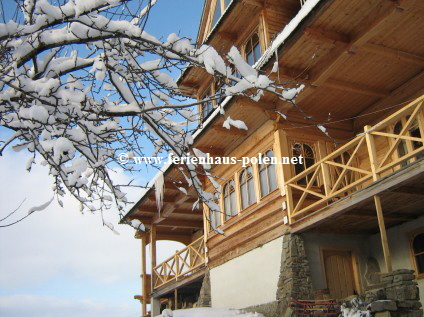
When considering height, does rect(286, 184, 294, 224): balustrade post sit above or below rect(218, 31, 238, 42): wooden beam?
below

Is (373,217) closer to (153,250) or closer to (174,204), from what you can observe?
(174,204)

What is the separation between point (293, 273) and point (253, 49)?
7.22 metres

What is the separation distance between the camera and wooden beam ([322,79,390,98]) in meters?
12.0

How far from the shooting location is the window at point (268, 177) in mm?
12871

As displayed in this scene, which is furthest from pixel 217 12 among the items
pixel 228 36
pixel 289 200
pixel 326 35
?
pixel 289 200

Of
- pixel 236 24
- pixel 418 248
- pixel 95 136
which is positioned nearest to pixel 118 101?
pixel 95 136

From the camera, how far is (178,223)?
75.2 feet

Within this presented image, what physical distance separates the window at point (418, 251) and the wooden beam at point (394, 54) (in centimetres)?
392

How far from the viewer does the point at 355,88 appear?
12242 mm

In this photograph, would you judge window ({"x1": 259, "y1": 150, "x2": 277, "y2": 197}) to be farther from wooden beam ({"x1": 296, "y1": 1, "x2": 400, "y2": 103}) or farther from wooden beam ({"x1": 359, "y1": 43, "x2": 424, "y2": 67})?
wooden beam ({"x1": 359, "y1": 43, "x2": 424, "y2": 67})

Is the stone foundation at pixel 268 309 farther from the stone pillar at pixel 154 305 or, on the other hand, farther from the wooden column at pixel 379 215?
the stone pillar at pixel 154 305

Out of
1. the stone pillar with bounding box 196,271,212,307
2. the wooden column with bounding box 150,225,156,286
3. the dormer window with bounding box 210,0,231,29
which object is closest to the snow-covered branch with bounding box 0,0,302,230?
the stone pillar with bounding box 196,271,212,307

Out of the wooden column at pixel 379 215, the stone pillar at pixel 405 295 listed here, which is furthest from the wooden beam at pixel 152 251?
the stone pillar at pixel 405 295

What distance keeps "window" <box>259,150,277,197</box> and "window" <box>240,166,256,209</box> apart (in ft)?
1.65
